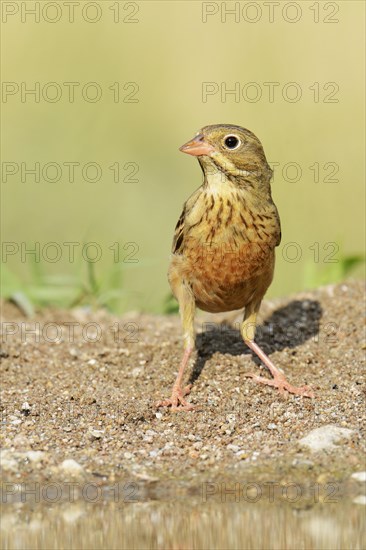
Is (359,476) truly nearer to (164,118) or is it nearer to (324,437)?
(324,437)

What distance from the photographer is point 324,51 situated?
11.7m

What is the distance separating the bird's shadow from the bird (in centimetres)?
50

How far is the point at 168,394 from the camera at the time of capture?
6.45 metres

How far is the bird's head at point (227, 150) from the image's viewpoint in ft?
20.7

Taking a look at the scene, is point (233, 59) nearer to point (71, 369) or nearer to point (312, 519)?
point (71, 369)

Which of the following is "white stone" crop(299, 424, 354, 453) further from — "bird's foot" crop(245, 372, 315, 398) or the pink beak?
the pink beak

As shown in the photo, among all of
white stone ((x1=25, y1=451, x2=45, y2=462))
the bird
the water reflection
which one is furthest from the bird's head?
the water reflection

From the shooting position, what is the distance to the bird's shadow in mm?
7105

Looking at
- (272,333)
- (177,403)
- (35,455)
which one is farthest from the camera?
(272,333)

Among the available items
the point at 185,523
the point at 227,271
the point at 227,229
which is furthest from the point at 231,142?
the point at 185,523

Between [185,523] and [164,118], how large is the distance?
7.73m

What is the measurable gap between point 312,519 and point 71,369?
8.74 feet

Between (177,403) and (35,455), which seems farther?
(177,403)

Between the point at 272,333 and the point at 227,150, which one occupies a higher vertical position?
the point at 227,150
